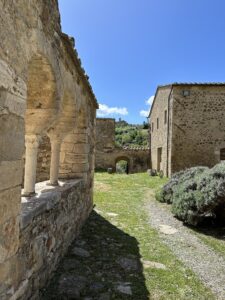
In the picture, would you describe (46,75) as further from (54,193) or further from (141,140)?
(141,140)

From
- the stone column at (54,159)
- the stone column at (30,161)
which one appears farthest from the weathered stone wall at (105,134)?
the stone column at (30,161)

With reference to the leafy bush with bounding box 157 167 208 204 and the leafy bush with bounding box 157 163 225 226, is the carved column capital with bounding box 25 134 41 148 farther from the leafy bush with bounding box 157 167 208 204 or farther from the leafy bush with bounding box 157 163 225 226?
the leafy bush with bounding box 157 167 208 204

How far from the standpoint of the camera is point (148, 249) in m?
5.07

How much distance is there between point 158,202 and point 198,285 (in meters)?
5.61

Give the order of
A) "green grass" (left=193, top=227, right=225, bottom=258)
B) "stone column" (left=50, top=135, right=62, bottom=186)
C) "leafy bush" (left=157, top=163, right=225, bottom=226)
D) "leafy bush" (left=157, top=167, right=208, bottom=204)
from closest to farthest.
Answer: "stone column" (left=50, top=135, right=62, bottom=186), "green grass" (left=193, top=227, right=225, bottom=258), "leafy bush" (left=157, top=163, right=225, bottom=226), "leafy bush" (left=157, top=167, right=208, bottom=204)

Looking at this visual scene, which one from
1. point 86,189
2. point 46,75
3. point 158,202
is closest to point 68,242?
point 86,189

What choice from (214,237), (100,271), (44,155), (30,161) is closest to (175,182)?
(214,237)

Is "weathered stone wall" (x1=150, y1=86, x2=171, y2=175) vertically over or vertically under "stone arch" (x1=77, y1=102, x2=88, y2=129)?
over

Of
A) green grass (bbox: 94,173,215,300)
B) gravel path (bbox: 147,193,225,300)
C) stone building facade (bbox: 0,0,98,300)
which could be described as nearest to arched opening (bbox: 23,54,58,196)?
stone building facade (bbox: 0,0,98,300)

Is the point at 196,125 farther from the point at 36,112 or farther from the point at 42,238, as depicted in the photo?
the point at 42,238

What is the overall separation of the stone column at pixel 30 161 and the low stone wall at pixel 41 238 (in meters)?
0.16

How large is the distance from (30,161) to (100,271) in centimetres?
181

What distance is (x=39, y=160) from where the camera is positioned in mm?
6891

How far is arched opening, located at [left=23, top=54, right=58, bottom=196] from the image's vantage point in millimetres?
3416
